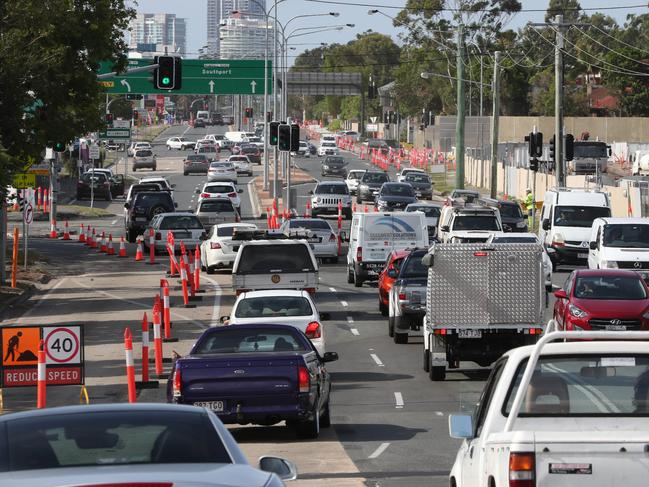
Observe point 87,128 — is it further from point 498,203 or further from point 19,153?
point 498,203

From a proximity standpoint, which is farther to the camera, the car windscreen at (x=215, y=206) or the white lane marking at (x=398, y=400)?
the car windscreen at (x=215, y=206)

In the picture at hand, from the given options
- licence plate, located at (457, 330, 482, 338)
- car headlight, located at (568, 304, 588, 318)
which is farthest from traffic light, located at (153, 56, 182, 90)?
licence plate, located at (457, 330, 482, 338)

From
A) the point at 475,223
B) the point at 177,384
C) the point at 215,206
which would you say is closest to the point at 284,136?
the point at 215,206

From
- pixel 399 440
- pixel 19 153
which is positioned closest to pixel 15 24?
pixel 19 153

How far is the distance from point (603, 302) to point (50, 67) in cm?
1513

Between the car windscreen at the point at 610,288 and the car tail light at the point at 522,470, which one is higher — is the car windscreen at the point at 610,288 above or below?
below

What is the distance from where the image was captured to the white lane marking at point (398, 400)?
20.8 m

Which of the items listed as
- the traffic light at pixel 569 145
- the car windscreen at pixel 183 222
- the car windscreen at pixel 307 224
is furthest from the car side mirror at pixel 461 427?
the traffic light at pixel 569 145

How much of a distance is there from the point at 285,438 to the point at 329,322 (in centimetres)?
1529

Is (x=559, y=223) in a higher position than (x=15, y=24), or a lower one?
lower

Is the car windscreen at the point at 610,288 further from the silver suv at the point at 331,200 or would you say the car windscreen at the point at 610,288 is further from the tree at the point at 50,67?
the silver suv at the point at 331,200

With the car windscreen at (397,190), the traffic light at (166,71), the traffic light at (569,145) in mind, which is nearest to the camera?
the traffic light at (166,71)

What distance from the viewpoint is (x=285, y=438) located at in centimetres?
1783

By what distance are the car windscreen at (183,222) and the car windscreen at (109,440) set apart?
40.9 metres
